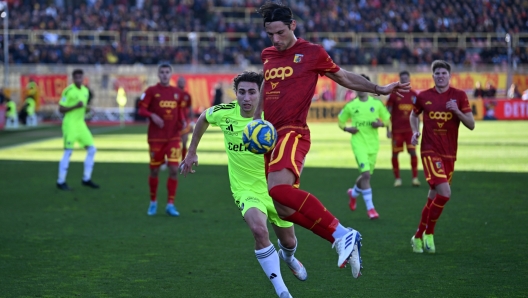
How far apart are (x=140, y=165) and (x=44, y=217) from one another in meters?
9.41

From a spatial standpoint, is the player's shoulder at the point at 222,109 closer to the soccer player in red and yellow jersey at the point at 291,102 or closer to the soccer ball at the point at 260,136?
the soccer player in red and yellow jersey at the point at 291,102

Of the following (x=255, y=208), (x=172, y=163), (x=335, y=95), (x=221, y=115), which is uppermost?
(x=221, y=115)

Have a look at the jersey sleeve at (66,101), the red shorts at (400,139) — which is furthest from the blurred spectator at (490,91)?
the jersey sleeve at (66,101)

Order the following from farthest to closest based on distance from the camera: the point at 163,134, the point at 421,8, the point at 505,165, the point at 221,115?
the point at 421,8
the point at 505,165
the point at 163,134
the point at 221,115

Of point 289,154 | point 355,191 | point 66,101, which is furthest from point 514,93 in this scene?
point 289,154

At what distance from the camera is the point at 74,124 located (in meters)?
16.7

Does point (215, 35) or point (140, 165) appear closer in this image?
point (140, 165)

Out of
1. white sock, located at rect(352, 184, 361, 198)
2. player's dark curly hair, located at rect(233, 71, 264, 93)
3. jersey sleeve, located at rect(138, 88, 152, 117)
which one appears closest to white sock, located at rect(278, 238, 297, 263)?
player's dark curly hair, located at rect(233, 71, 264, 93)

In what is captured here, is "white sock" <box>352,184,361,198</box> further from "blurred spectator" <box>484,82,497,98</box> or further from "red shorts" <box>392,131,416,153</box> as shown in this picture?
"blurred spectator" <box>484,82,497,98</box>

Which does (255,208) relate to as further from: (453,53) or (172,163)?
(453,53)

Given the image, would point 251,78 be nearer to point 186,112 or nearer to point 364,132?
point 364,132

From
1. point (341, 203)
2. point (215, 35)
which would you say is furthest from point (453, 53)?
point (341, 203)

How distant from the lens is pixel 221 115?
754 centimetres

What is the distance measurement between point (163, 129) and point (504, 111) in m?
34.0
